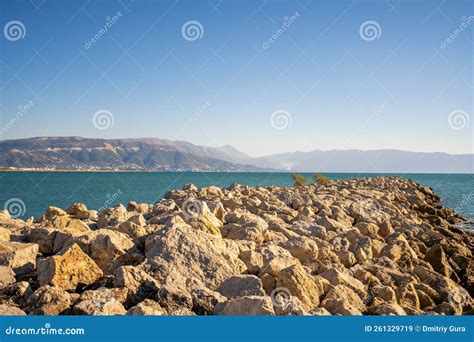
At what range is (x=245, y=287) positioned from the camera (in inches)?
218

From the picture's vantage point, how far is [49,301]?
188 inches

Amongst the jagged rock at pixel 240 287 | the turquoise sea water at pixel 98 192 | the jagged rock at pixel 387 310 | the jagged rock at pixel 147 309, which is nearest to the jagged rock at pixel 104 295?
the jagged rock at pixel 147 309

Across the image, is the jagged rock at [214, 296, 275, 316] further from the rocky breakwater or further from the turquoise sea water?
Result: the turquoise sea water

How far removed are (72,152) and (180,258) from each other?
17081 centimetres

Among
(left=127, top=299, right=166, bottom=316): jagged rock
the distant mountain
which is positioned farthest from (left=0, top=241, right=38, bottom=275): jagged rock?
the distant mountain

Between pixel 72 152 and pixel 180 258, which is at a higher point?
pixel 72 152

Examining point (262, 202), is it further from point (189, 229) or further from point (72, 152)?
point (72, 152)

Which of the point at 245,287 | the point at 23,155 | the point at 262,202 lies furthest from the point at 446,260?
the point at 23,155

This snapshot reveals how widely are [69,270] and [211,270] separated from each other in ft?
5.52

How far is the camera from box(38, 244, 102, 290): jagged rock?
527 centimetres

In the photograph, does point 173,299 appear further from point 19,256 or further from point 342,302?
point 19,256

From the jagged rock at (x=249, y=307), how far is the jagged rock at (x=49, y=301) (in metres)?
1.57

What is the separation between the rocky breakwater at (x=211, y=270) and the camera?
4.98m

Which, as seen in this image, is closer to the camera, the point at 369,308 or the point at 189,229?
the point at 369,308
